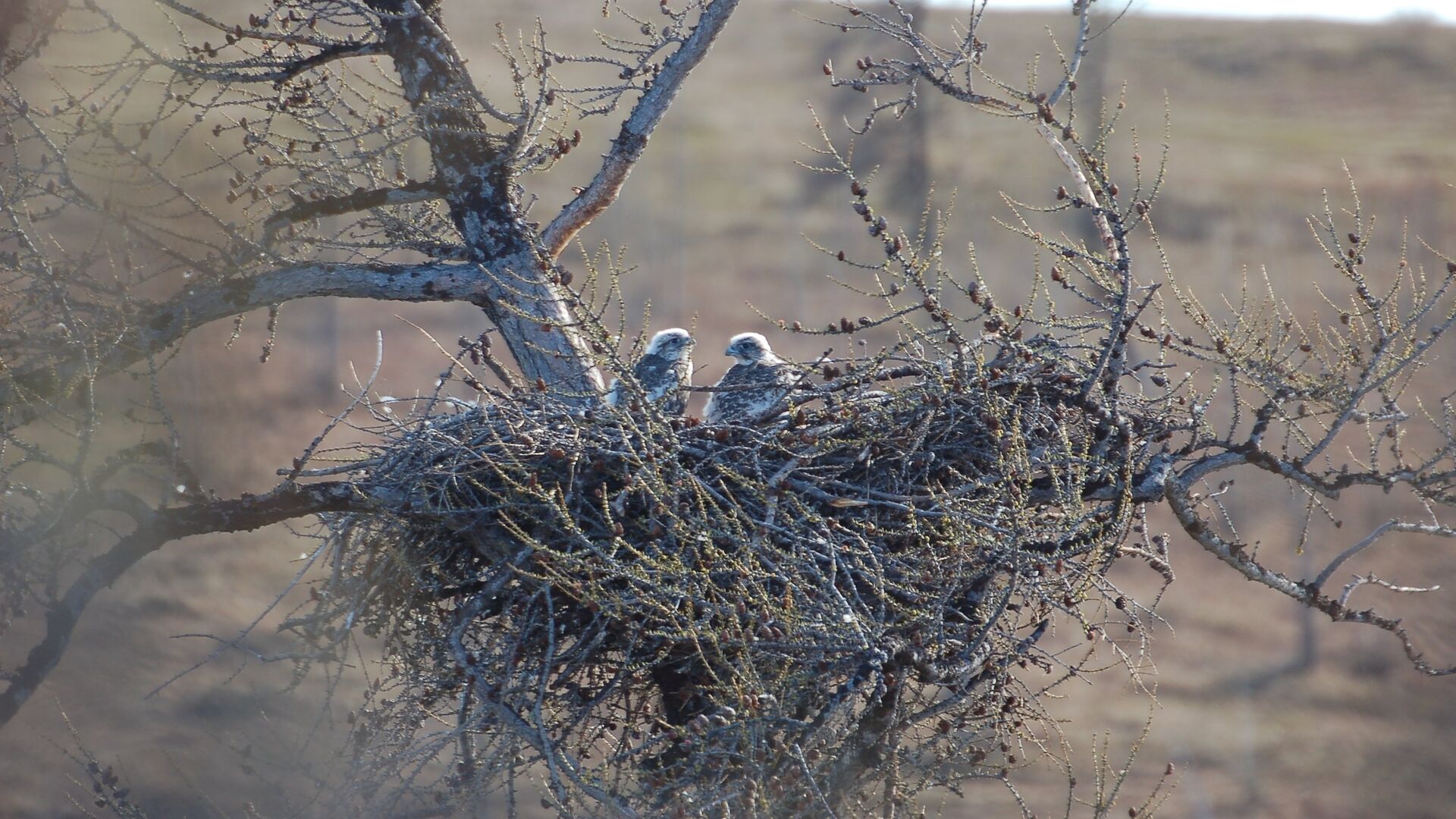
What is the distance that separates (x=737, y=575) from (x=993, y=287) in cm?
2106

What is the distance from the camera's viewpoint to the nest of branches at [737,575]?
352 cm

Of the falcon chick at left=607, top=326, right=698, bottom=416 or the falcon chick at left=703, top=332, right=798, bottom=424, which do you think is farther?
the falcon chick at left=607, top=326, right=698, bottom=416

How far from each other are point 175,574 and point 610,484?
1364 centimetres

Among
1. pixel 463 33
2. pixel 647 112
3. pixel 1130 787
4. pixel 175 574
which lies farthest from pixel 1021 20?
pixel 647 112

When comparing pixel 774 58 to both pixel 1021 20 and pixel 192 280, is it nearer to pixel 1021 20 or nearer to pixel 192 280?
pixel 1021 20

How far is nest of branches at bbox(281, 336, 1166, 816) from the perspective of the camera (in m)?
3.52

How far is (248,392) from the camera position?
16.8 metres

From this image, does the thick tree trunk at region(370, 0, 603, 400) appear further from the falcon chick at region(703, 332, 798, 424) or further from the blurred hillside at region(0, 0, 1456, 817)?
the blurred hillside at region(0, 0, 1456, 817)

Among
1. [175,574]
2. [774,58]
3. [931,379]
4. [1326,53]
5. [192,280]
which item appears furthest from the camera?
[774,58]

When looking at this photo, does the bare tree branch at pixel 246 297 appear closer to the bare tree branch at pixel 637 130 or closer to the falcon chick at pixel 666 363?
the bare tree branch at pixel 637 130

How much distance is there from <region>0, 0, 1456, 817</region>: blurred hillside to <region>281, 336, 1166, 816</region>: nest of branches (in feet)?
2.28

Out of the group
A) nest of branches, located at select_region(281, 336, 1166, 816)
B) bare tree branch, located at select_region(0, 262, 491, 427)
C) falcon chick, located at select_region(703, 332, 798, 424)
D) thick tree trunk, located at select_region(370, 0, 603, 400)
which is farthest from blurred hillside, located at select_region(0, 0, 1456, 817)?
falcon chick, located at select_region(703, 332, 798, 424)

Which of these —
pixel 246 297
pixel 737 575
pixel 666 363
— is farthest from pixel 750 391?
pixel 246 297

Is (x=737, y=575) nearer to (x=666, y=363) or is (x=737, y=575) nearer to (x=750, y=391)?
(x=750, y=391)
